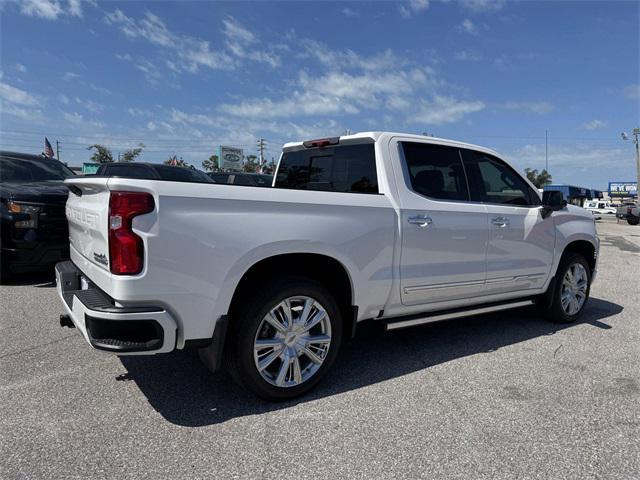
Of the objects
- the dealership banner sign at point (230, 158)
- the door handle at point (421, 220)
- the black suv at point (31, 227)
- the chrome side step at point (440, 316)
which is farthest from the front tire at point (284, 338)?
the dealership banner sign at point (230, 158)

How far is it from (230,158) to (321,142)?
48717mm

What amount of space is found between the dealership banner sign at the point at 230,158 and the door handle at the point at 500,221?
46476 mm

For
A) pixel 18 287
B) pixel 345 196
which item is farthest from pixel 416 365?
pixel 18 287

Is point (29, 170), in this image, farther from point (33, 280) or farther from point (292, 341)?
point (292, 341)

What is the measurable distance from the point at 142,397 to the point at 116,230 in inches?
50.2

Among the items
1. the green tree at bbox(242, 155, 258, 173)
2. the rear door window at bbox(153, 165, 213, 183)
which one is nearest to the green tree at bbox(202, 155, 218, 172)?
the green tree at bbox(242, 155, 258, 173)

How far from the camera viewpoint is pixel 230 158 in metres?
50.9

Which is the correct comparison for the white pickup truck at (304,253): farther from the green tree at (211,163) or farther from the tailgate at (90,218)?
the green tree at (211,163)

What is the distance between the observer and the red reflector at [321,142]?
12.7 feet

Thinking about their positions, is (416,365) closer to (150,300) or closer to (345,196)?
(345,196)

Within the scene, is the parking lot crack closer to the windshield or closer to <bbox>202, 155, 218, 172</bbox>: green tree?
the windshield

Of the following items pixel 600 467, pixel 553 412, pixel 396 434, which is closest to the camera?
pixel 600 467

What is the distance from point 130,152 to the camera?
5306 cm

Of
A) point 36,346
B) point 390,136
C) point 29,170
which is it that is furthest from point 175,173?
point 390,136
